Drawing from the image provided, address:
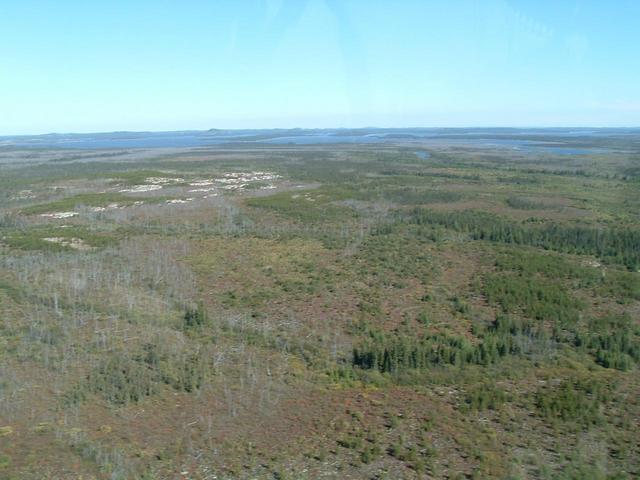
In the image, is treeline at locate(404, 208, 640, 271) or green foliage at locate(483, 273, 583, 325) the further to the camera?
treeline at locate(404, 208, 640, 271)

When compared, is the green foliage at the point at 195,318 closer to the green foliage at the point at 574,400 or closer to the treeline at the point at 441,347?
the treeline at the point at 441,347

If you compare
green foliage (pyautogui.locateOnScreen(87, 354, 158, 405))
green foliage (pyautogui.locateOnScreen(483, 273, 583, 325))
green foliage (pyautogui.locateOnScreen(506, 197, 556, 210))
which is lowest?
green foliage (pyautogui.locateOnScreen(483, 273, 583, 325))

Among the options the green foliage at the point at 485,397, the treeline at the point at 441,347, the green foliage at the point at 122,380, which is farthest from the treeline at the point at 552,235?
the green foliage at the point at 122,380

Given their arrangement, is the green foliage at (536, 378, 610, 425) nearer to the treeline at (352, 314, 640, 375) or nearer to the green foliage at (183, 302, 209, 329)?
the treeline at (352, 314, 640, 375)

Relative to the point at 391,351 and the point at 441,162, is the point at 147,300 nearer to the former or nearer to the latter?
the point at 391,351

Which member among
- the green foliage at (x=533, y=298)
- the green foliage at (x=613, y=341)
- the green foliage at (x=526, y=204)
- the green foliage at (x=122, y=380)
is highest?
the green foliage at (x=526, y=204)

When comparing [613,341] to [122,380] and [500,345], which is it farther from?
[122,380]

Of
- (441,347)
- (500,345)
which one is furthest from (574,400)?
(441,347)

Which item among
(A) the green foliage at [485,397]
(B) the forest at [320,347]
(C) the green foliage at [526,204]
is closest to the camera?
(B) the forest at [320,347]

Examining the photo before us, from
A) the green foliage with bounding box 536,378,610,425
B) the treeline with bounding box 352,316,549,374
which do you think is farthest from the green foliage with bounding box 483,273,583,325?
the green foliage with bounding box 536,378,610,425
